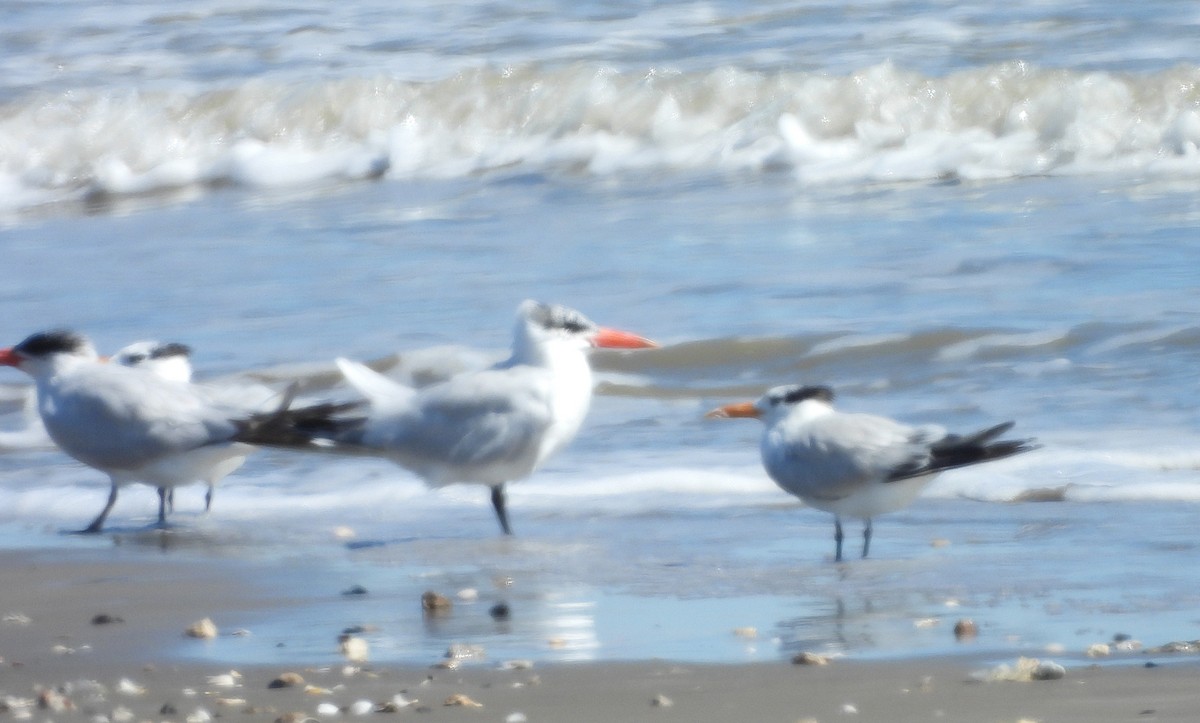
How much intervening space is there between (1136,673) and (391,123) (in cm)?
1099

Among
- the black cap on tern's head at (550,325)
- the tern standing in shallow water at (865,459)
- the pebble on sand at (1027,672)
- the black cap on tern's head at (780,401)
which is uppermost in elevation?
the black cap on tern's head at (550,325)

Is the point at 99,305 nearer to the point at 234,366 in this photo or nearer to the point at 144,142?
the point at 234,366

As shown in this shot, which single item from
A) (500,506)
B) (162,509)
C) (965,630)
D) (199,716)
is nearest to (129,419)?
(162,509)

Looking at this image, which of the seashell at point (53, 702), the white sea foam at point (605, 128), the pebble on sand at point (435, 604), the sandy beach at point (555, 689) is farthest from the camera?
the white sea foam at point (605, 128)

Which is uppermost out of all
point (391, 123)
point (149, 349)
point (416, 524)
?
point (391, 123)

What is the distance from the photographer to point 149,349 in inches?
243

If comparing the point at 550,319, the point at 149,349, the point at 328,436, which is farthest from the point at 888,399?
the point at 149,349

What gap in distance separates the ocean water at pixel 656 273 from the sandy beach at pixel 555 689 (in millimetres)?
173

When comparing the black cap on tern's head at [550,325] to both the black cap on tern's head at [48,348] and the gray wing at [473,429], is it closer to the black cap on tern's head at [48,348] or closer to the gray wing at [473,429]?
the gray wing at [473,429]

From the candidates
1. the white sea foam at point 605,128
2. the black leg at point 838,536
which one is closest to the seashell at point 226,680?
the black leg at point 838,536

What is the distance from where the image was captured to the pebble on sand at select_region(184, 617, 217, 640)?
12.8 ft

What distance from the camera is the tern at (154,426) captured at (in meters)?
5.32

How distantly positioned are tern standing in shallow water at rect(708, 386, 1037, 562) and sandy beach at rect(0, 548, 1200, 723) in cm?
125

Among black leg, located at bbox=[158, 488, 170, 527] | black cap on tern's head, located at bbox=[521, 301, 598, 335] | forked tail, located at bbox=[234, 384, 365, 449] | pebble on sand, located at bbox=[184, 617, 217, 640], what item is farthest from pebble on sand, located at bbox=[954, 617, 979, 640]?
black leg, located at bbox=[158, 488, 170, 527]
